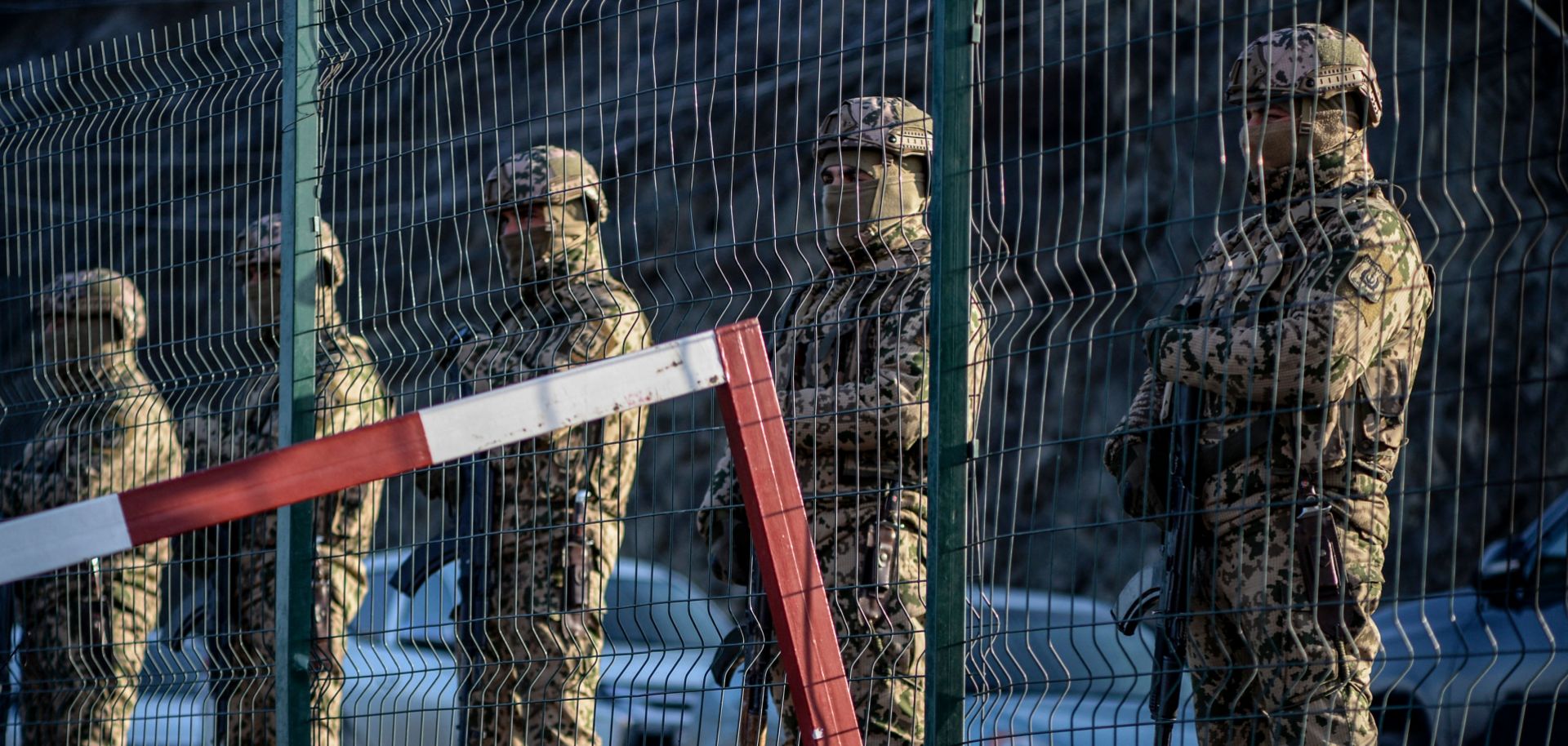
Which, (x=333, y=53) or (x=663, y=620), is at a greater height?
(x=333, y=53)

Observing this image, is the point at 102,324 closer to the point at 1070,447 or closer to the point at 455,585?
the point at 455,585

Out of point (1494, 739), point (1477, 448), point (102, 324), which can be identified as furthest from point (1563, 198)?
point (102, 324)

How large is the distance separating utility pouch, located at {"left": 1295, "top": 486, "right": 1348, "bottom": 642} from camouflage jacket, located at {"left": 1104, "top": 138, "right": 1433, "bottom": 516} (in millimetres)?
105

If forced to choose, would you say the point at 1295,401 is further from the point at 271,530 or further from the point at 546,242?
the point at 271,530

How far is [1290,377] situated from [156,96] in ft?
11.8

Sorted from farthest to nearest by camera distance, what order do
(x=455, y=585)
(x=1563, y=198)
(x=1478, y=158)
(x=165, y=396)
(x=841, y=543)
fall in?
1. (x=1478, y=158)
2. (x=1563, y=198)
3. (x=165, y=396)
4. (x=455, y=585)
5. (x=841, y=543)

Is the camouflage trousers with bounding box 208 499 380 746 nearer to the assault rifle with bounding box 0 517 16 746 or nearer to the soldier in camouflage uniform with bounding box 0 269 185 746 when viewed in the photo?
the soldier in camouflage uniform with bounding box 0 269 185 746

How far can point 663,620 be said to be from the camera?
8102 mm

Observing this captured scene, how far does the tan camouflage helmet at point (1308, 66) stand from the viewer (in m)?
4.07

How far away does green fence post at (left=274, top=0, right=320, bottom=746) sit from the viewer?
16.2 ft

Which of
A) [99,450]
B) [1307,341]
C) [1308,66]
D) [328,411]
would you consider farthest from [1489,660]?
[99,450]

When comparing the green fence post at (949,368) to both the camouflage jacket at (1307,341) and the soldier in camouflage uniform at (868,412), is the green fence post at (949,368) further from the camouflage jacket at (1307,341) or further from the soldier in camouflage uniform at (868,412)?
the camouflage jacket at (1307,341)

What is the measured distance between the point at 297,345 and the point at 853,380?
1.56 m

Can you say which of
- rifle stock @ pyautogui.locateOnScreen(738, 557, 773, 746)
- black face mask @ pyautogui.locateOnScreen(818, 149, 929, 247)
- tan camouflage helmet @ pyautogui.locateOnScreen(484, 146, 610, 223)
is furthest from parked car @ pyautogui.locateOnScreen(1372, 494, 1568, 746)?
tan camouflage helmet @ pyautogui.locateOnScreen(484, 146, 610, 223)
